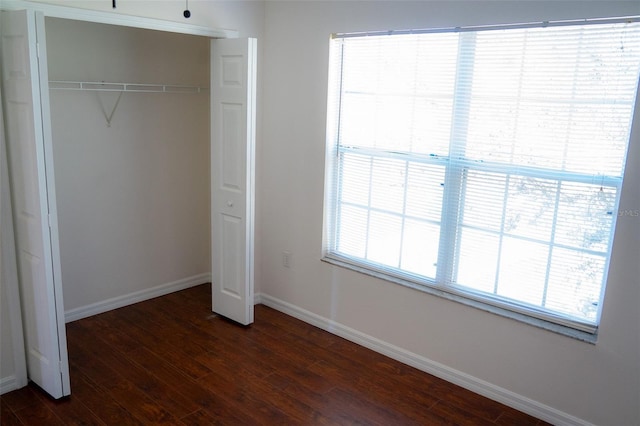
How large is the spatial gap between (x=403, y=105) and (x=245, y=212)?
4.32ft

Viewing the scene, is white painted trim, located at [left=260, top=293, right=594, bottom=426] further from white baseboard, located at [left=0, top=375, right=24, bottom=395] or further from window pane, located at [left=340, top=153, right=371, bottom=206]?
white baseboard, located at [left=0, top=375, right=24, bottom=395]

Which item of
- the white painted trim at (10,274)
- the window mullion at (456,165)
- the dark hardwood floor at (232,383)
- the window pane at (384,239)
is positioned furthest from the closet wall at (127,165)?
the window mullion at (456,165)

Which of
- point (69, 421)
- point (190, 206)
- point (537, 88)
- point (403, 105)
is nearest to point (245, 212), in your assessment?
point (190, 206)

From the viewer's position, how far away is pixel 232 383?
10.3 feet

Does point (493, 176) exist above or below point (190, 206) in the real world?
above

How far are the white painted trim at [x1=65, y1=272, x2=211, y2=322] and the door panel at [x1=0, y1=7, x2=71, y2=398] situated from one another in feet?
2.91

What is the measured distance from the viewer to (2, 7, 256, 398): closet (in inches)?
114

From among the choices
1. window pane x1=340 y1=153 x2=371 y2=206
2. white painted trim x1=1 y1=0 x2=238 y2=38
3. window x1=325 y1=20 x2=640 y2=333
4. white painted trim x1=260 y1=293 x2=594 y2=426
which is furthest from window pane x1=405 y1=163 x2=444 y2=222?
white painted trim x1=1 y1=0 x2=238 y2=38

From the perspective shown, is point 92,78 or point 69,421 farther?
point 92,78

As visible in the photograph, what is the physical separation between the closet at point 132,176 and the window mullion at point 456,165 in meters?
1.35

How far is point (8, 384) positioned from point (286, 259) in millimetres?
1979

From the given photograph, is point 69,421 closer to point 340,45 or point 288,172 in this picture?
point 288,172

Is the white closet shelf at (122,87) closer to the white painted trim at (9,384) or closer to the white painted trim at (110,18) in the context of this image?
the white painted trim at (110,18)

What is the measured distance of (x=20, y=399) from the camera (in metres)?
2.91
